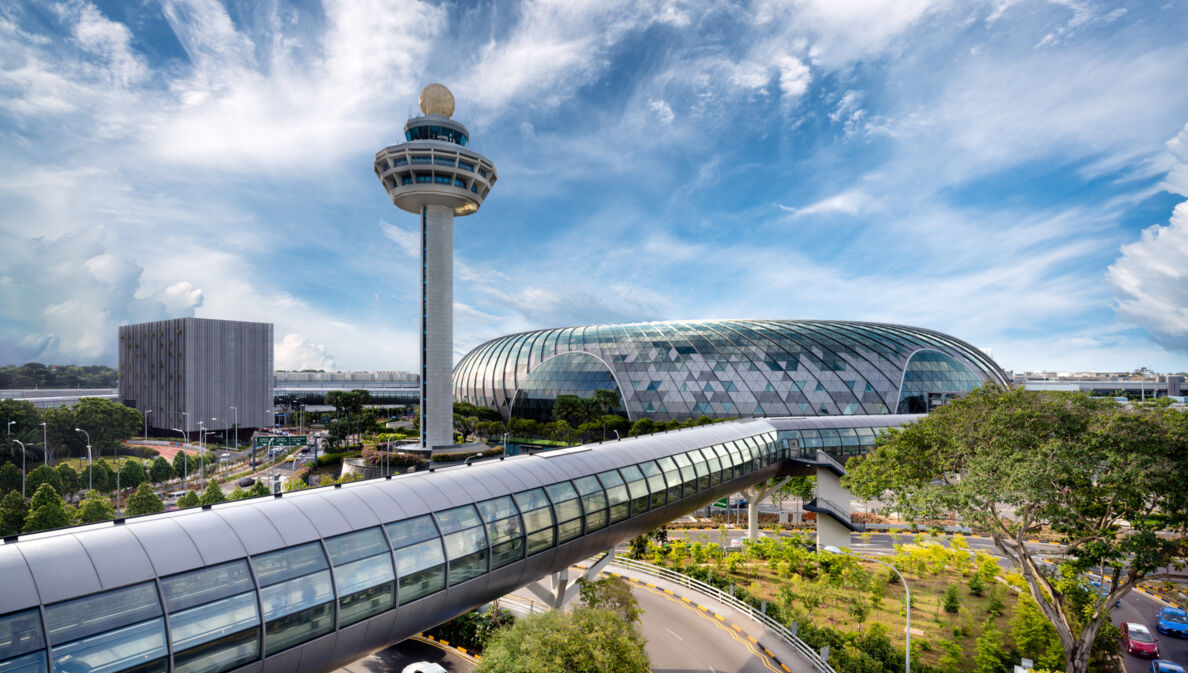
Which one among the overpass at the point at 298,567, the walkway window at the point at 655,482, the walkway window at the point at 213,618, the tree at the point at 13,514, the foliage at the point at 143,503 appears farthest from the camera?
the foliage at the point at 143,503

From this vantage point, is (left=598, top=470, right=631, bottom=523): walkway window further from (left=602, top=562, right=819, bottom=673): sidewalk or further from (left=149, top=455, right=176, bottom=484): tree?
(left=149, top=455, right=176, bottom=484): tree

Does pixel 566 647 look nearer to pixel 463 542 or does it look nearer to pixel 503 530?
pixel 503 530

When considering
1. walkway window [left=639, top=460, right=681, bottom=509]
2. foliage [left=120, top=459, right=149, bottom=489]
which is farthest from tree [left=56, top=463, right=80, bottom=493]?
walkway window [left=639, top=460, right=681, bottom=509]

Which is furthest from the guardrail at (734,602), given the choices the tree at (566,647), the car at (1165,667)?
the car at (1165,667)

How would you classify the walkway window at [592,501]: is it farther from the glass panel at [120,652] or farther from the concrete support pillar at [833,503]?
the concrete support pillar at [833,503]

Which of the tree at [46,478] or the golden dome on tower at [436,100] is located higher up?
the golden dome on tower at [436,100]

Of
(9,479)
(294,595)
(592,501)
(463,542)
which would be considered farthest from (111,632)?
(9,479)
